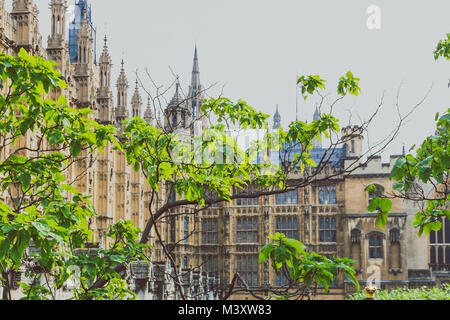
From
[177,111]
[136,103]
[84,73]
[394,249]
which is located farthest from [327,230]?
[177,111]

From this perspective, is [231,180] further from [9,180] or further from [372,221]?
[372,221]

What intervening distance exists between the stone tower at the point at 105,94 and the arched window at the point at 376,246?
17.6 metres

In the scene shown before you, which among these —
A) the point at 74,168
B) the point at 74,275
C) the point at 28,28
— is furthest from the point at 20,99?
the point at 74,168

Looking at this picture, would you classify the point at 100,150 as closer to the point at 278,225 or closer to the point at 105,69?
the point at 105,69

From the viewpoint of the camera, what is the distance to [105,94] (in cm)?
2819

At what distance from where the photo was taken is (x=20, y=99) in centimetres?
569

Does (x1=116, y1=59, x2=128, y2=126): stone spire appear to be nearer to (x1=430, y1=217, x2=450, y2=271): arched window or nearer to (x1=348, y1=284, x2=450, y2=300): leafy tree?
(x1=348, y1=284, x2=450, y2=300): leafy tree

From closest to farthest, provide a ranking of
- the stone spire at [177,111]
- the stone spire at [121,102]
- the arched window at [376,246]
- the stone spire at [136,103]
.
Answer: the stone spire at [177,111] < the stone spire at [121,102] < the stone spire at [136,103] < the arched window at [376,246]

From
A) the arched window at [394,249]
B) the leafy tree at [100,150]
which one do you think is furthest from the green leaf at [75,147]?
the arched window at [394,249]

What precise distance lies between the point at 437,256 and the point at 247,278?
11427 mm

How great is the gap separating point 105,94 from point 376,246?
1858cm

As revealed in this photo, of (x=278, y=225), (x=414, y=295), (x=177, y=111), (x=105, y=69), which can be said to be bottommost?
(x=414, y=295)

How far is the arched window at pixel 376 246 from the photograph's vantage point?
1432 inches

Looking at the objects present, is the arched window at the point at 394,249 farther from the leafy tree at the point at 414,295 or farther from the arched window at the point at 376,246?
the leafy tree at the point at 414,295
